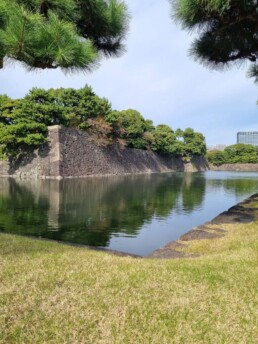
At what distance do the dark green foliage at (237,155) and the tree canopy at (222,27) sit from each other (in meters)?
64.7

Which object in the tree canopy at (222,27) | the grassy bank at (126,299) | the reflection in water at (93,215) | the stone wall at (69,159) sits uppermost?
the tree canopy at (222,27)

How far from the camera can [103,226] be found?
9.83 metres

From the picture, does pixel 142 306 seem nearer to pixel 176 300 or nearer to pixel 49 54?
pixel 176 300

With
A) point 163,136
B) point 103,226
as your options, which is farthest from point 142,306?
point 163,136

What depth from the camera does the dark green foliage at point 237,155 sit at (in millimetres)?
70625

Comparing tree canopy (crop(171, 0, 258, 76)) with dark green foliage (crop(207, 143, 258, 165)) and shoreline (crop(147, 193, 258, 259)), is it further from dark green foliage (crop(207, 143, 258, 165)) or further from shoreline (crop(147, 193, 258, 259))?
dark green foliage (crop(207, 143, 258, 165))

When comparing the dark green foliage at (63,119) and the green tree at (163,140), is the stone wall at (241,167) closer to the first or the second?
the green tree at (163,140)

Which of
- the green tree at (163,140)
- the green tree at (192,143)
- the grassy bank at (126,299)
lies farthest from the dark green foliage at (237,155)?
the grassy bank at (126,299)

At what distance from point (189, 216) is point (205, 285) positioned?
27.8ft

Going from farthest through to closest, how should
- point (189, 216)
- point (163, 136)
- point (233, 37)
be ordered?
point (163, 136)
point (189, 216)
point (233, 37)

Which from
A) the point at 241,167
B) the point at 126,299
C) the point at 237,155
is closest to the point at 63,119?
the point at 126,299

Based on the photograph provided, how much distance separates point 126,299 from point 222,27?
624 centimetres

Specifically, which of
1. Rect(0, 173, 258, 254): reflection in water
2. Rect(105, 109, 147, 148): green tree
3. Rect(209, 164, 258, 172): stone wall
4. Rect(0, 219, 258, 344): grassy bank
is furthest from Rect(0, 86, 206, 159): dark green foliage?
Result: Rect(209, 164, 258, 172): stone wall

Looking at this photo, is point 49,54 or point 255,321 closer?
point 255,321
